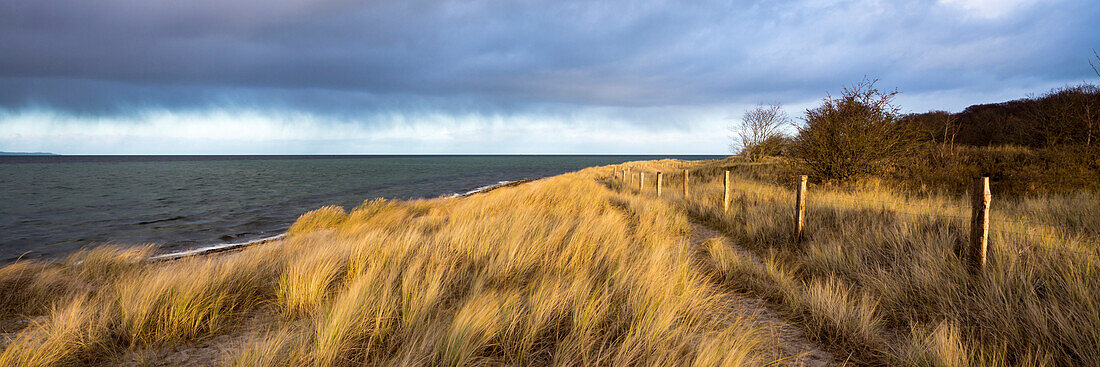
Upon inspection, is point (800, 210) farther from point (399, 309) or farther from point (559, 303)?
point (399, 309)

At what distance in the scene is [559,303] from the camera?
10.5ft

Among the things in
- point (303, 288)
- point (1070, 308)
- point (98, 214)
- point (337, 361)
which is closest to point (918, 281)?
point (1070, 308)

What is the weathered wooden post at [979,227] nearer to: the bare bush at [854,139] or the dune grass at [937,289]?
the dune grass at [937,289]

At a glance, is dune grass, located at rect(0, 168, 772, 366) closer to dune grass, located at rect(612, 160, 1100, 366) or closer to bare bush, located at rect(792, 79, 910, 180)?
dune grass, located at rect(612, 160, 1100, 366)

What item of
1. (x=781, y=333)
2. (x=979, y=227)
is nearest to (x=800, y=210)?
(x=979, y=227)

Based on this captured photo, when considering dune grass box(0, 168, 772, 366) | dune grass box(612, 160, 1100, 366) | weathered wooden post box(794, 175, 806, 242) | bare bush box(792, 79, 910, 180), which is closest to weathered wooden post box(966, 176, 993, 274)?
dune grass box(612, 160, 1100, 366)

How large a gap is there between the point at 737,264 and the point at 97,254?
8461 mm

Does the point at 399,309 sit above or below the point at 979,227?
below

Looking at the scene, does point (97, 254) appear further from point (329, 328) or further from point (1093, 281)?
point (1093, 281)

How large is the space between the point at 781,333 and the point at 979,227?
2.85 metres

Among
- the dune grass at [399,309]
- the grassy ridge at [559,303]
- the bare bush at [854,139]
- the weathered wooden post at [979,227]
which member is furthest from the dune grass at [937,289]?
the bare bush at [854,139]

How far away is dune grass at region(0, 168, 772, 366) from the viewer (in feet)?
8.18

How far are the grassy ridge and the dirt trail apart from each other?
0.11m

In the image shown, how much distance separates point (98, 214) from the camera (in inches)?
Result: 545
